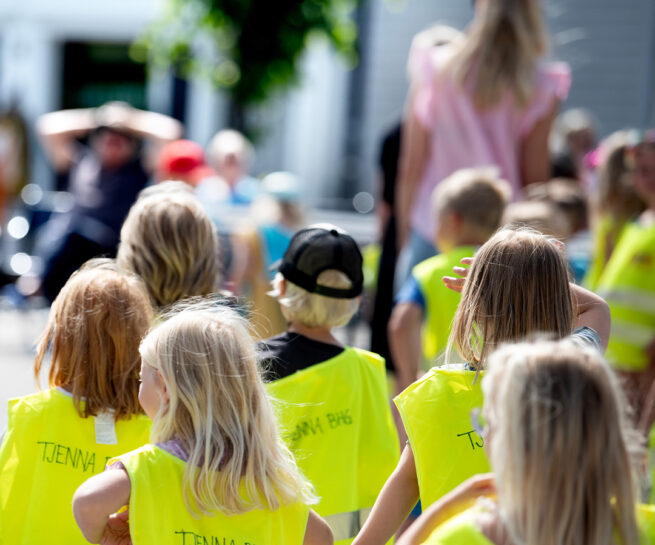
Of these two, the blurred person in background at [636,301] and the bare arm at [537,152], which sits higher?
the bare arm at [537,152]

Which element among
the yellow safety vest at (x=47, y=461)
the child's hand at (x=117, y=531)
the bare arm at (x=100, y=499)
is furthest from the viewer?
the yellow safety vest at (x=47, y=461)

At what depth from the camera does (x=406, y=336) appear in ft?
13.1

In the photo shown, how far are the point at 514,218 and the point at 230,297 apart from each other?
1399 mm

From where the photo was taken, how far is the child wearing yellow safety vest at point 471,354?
2.32 meters

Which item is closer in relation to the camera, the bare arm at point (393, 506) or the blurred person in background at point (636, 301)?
the bare arm at point (393, 506)

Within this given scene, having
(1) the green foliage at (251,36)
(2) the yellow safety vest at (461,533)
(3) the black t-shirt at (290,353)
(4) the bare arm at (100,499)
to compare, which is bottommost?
(4) the bare arm at (100,499)

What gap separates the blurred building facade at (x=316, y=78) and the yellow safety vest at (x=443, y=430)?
9.29m

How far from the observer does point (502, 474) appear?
1724 millimetres

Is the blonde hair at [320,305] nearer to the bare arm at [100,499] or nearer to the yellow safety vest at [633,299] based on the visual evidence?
the bare arm at [100,499]

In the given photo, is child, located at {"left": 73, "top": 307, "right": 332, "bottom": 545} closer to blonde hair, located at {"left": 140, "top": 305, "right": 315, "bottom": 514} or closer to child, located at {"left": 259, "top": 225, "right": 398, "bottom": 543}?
blonde hair, located at {"left": 140, "top": 305, "right": 315, "bottom": 514}

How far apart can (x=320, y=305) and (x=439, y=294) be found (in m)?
0.90

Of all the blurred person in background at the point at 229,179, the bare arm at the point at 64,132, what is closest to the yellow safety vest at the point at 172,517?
the bare arm at the point at 64,132

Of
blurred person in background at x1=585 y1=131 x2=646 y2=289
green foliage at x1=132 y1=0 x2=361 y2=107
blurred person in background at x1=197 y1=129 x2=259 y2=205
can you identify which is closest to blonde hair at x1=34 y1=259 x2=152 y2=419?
blurred person in background at x1=585 y1=131 x2=646 y2=289

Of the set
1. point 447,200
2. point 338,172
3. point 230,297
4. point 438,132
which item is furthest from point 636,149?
point 338,172
